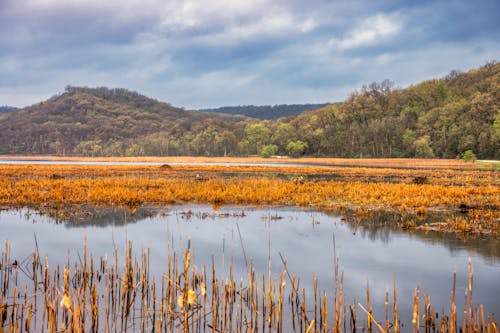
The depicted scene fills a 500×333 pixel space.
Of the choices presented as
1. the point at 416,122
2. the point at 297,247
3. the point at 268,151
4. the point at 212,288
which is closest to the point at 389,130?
the point at 416,122

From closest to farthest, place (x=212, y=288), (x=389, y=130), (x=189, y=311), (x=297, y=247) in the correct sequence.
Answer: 1. (x=189, y=311)
2. (x=212, y=288)
3. (x=297, y=247)
4. (x=389, y=130)

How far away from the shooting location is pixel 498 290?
9.12 meters

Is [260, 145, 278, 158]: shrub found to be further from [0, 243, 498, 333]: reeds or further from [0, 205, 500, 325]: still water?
[0, 243, 498, 333]: reeds

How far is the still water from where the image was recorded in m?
9.68

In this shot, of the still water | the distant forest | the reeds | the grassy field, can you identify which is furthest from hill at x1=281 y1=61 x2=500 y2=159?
the reeds

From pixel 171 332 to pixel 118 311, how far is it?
4.60 ft

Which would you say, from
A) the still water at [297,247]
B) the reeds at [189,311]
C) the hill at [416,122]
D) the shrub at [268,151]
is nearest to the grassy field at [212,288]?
the reeds at [189,311]

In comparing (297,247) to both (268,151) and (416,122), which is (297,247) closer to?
(268,151)

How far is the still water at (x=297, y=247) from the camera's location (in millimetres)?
9680

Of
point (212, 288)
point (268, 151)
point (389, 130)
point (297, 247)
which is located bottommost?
point (297, 247)

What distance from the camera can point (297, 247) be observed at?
1330 cm

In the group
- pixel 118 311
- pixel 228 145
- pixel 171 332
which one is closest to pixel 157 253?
pixel 118 311

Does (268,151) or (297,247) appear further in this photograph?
(268,151)

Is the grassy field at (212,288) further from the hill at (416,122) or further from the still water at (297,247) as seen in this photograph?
the hill at (416,122)
